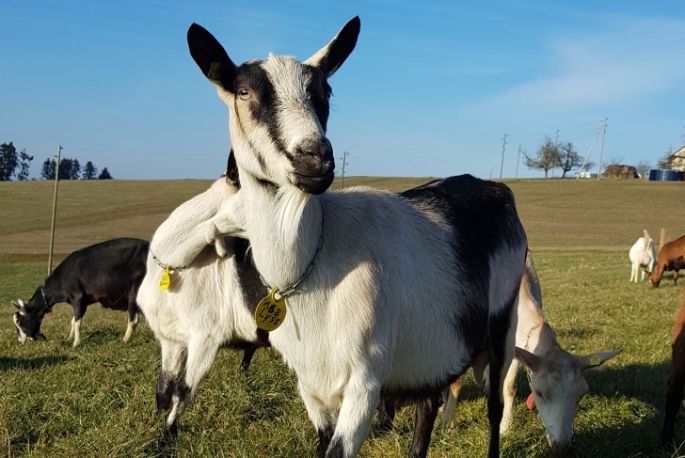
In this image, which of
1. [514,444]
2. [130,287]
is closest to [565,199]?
[130,287]

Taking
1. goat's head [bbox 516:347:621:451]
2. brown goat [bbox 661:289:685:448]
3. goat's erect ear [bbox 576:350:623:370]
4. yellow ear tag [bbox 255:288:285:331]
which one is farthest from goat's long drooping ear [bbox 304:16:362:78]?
brown goat [bbox 661:289:685:448]

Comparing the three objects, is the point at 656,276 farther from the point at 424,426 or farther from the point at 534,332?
the point at 424,426

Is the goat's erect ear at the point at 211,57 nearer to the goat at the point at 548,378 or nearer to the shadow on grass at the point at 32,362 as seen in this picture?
the goat at the point at 548,378

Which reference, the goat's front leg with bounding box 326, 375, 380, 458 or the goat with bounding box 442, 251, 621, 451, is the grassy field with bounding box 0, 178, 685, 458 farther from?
the goat's front leg with bounding box 326, 375, 380, 458

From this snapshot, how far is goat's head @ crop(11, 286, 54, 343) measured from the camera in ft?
39.5

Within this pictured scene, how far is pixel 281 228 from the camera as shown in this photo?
10.1 feet

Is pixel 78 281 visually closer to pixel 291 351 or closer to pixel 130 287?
pixel 130 287

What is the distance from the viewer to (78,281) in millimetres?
13969

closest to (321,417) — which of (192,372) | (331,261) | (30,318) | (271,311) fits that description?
(271,311)

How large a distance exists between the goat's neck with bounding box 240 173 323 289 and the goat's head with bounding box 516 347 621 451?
124 inches

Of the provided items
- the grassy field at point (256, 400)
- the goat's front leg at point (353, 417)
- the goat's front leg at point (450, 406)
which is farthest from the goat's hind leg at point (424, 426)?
the goat's front leg at point (353, 417)

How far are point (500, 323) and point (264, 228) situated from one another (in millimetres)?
2465

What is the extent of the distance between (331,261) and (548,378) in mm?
3194

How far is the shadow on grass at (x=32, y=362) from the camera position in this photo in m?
8.19
